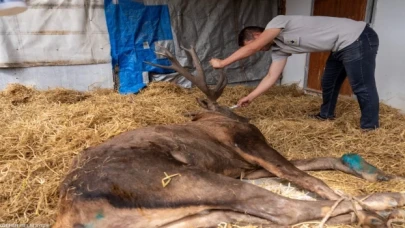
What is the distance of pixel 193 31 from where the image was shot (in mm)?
7309

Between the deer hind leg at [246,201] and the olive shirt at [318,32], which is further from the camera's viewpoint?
the olive shirt at [318,32]

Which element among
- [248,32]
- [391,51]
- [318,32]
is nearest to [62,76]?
[248,32]

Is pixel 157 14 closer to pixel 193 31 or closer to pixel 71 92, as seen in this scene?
pixel 193 31

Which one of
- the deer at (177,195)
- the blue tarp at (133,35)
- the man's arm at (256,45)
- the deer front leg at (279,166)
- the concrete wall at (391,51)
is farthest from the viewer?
the blue tarp at (133,35)

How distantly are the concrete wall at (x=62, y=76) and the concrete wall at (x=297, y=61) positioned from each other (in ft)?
14.0

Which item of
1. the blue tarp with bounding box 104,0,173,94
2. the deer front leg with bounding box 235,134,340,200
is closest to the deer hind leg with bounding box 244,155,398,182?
the deer front leg with bounding box 235,134,340,200

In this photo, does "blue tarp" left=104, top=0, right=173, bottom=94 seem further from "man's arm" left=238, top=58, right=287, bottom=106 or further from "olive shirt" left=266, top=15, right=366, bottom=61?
"olive shirt" left=266, top=15, right=366, bottom=61

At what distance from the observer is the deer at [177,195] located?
1.81 metres

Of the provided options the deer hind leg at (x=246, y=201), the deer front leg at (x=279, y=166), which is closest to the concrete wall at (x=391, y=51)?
the deer front leg at (x=279, y=166)

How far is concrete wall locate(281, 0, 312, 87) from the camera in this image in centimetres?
723

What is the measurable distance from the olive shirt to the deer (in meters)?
1.75

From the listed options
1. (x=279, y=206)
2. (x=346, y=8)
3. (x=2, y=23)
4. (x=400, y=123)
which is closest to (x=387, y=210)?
(x=279, y=206)

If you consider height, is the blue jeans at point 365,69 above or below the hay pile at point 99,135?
above

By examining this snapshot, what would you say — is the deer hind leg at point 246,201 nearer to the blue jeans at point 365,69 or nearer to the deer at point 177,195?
the deer at point 177,195
